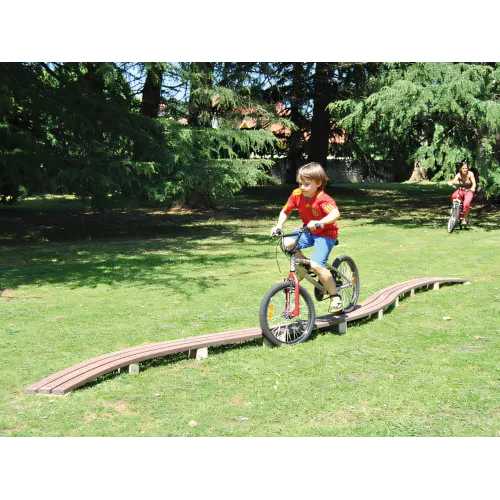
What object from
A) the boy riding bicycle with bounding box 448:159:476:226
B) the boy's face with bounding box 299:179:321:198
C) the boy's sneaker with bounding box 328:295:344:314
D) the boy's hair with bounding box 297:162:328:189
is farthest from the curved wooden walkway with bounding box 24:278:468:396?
the boy riding bicycle with bounding box 448:159:476:226

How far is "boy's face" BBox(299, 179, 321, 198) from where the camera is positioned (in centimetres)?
618

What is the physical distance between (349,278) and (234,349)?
1813 millimetres

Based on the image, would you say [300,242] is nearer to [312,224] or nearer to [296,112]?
[312,224]

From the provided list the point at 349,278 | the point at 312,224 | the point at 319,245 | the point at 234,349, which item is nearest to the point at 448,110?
the point at 349,278

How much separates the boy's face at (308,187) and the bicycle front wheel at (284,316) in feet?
2.76

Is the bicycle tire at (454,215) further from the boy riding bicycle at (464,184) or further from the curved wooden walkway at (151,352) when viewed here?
the curved wooden walkway at (151,352)

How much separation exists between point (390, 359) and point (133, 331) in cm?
267

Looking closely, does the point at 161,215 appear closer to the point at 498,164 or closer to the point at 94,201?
the point at 94,201

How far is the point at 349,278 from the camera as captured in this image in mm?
7422

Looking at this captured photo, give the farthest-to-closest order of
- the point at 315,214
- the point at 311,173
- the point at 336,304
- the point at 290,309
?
the point at 336,304, the point at 315,214, the point at 290,309, the point at 311,173

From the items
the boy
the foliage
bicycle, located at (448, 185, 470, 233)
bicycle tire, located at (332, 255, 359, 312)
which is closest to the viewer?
the boy

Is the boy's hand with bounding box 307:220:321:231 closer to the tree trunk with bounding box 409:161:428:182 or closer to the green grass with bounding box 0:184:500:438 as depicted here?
the green grass with bounding box 0:184:500:438

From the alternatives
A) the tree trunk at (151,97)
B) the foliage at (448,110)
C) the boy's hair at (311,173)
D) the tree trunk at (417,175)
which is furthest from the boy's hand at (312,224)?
the tree trunk at (417,175)

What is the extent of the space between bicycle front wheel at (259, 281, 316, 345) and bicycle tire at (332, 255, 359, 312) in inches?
31.6
